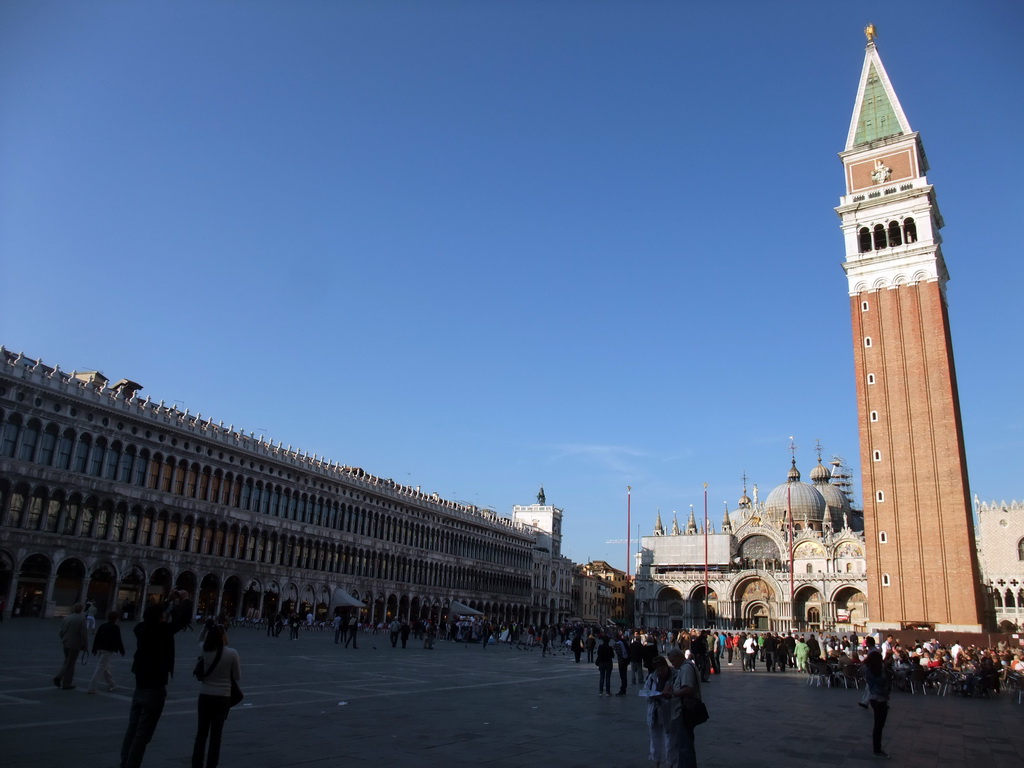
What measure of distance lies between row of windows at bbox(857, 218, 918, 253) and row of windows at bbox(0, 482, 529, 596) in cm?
4319

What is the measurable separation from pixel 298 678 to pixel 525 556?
6780 cm

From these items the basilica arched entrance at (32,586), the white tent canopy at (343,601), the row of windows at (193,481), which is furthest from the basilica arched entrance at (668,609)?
the basilica arched entrance at (32,586)

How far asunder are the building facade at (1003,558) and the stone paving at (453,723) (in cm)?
5197

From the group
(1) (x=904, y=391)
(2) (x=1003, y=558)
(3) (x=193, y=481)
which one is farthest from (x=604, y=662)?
(2) (x=1003, y=558)

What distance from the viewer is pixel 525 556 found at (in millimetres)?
82500

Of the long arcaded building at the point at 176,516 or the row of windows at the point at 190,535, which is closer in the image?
the long arcaded building at the point at 176,516

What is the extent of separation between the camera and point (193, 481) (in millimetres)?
43906

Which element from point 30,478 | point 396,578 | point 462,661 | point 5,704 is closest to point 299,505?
point 396,578

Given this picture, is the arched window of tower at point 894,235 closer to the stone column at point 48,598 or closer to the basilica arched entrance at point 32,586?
the stone column at point 48,598

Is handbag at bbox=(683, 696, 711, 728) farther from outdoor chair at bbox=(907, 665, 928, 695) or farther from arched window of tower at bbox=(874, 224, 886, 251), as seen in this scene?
arched window of tower at bbox=(874, 224, 886, 251)

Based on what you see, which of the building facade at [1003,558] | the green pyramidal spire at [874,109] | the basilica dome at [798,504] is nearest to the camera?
the green pyramidal spire at [874,109]

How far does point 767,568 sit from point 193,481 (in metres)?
56.5

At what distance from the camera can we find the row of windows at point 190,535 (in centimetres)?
3534

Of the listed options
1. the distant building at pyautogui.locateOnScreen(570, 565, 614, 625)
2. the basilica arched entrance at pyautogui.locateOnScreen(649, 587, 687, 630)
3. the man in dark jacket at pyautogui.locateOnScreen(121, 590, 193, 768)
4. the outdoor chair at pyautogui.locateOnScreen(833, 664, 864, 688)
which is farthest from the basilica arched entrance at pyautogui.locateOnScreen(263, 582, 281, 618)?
the distant building at pyautogui.locateOnScreen(570, 565, 614, 625)
